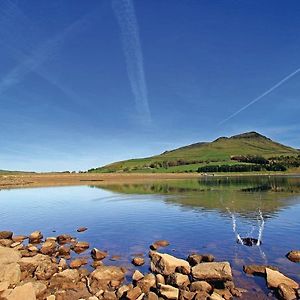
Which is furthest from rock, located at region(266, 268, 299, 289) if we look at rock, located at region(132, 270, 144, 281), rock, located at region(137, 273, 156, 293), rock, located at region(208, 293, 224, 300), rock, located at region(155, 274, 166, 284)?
rock, located at region(132, 270, 144, 281)

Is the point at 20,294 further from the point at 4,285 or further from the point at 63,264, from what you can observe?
Answer: the point at 63,264

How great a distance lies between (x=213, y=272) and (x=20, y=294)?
1180cm

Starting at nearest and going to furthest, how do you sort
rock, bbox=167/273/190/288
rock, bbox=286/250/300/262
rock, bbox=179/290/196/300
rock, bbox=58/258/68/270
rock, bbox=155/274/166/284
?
rock, bbox=179/290/196/300, rock, bbox=167/273/190/288, rock, bbox=155/274/166/284, rock, bbox=58/258/68/270, rock, bbox=286/250/300/262

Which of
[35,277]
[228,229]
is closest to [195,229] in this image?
[228,229]

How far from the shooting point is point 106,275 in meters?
23.5

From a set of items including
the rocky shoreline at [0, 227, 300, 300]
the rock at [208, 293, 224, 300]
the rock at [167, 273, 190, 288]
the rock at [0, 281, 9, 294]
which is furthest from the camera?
the rock at [167, 273, 190, 288]

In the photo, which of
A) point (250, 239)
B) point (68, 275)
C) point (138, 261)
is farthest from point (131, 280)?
point (250, 239)

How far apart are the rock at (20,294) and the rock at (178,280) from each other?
8.41 metres

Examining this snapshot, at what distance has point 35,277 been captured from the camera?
77.8ft

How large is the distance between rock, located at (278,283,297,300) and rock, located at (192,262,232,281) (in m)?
3.07

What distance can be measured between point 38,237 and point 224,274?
23317mm

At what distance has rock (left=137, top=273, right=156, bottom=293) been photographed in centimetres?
2130

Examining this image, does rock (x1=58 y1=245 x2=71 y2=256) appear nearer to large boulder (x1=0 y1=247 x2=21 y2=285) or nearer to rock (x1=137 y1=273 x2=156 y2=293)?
large boulder (x1=0 y1=247 x2=21 y2=285)

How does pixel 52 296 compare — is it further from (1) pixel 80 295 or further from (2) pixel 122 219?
(2) pixel 122 219
